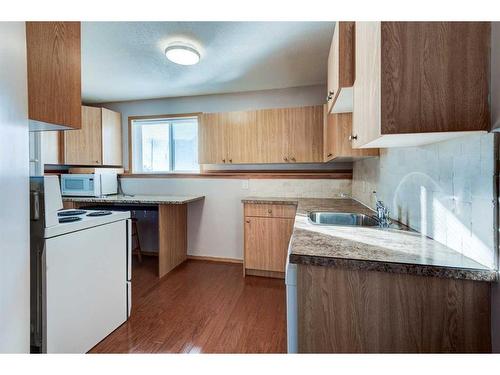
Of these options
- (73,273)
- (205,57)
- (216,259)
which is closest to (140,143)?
(205,57)

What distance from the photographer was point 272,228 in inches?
104

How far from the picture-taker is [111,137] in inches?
136

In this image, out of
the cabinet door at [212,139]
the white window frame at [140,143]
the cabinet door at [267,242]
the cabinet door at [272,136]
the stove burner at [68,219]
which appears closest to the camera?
the stove burner at [68,219]

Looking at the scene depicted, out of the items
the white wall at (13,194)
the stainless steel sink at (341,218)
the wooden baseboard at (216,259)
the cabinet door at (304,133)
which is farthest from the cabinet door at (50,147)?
the stainless steel sink at (341,218)

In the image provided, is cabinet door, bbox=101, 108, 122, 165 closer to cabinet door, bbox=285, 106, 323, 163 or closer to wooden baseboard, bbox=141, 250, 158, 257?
wooden baseboard, bbox=141, 250, 158, 257

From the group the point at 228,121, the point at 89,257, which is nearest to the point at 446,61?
the point at 89,257

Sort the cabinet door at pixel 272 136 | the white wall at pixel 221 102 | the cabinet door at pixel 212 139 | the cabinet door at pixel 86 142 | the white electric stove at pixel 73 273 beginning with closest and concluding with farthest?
the white electric stove at pixel 73 273 → the cabinet door at pixel 272 136 → the cabinet door at pixel 212 139 → the white wall at pixel 221 102 → the cabinet door at pixel 86 142

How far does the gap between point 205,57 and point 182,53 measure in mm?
277

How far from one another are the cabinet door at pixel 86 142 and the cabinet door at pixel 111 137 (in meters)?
0.05

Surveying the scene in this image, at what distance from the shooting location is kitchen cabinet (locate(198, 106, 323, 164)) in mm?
2713

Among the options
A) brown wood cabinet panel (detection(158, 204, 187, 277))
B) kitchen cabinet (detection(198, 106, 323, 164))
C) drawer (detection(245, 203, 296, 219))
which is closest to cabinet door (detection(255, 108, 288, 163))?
kitchen cabinet (detection(198, 106, 323, 164))

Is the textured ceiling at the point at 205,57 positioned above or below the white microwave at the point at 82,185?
above

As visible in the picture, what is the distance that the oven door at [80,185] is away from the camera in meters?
3.11

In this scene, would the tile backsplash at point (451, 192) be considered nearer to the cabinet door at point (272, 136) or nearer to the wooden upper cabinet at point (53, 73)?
the cabinet door at point (272, 136)
